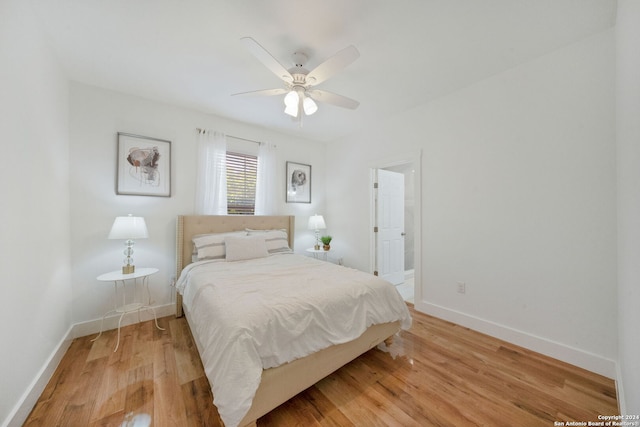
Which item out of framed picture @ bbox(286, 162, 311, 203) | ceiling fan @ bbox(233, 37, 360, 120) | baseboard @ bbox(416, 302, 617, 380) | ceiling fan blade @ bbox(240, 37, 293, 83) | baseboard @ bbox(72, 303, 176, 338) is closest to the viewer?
ceiling fan blade @ bbox(240, 37, 293, 83)

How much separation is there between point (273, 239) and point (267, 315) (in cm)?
197

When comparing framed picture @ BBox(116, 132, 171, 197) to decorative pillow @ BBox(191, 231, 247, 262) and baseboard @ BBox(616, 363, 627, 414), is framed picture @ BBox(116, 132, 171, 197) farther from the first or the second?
baseboard @ BBox(616, 363, 627, 414)

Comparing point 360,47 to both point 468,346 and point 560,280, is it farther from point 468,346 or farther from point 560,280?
point 468,346

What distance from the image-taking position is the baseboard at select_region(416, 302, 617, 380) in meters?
1.83

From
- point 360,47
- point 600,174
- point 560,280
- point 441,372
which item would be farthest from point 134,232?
point 600,174

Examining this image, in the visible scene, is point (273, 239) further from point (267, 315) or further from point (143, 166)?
point (267, 315)

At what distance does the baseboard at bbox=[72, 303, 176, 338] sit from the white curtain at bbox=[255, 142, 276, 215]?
5.70 feet

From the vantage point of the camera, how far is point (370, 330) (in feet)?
6.37

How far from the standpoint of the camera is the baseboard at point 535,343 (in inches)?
71.9

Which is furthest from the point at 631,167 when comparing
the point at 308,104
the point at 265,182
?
the point at 265,182

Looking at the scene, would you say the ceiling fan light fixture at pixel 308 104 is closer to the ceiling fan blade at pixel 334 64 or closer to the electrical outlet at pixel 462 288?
the ceiling fan blade at pixel 334 64

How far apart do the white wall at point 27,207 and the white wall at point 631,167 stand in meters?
3.21

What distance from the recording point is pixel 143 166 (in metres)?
2.80

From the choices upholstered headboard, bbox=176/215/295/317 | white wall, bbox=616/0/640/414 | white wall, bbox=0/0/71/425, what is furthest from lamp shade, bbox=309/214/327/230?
white wall, bbox=616/0/640/414
